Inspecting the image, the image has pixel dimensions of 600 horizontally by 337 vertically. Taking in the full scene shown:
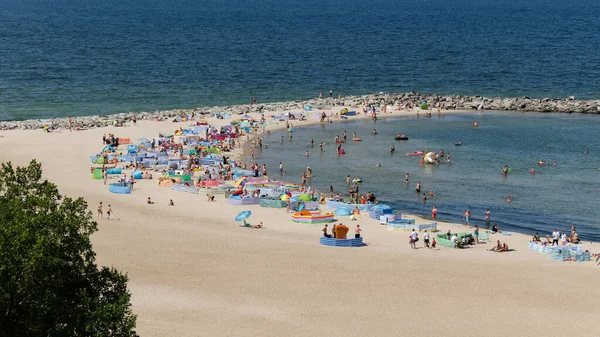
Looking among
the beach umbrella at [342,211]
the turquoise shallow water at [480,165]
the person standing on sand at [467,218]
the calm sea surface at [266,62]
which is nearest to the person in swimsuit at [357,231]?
the beach umbrella at [342,211]

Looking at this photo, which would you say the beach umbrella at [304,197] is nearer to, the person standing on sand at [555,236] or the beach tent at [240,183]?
the beach tent at [240,183]

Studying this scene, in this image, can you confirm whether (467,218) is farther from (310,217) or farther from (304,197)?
(304,197)

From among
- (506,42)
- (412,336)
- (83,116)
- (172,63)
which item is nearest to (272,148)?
(83,116)

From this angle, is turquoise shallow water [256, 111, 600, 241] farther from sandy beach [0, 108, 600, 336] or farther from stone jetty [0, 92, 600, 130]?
sandy beach [0, 108, 600, 336]

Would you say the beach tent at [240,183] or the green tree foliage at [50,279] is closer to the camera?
the green tree foliage at [50,279]

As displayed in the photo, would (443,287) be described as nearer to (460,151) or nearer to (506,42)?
(460,151)

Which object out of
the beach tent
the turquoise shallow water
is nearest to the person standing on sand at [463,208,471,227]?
the turquoise shallow water
